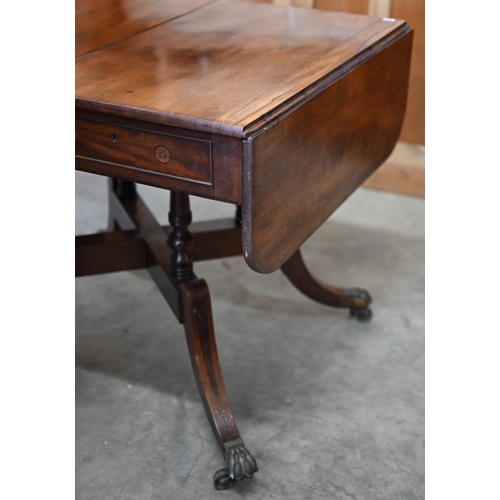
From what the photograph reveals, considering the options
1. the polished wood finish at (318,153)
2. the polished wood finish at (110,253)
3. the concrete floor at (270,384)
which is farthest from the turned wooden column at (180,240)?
the polished wood finish at (318,153)

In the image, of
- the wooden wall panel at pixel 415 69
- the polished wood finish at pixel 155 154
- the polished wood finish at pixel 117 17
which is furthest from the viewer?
the wooden wall panel at pixel 415 69

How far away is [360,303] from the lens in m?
1.93

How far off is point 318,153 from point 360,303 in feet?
2.36

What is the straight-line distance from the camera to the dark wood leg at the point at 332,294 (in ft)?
6.31

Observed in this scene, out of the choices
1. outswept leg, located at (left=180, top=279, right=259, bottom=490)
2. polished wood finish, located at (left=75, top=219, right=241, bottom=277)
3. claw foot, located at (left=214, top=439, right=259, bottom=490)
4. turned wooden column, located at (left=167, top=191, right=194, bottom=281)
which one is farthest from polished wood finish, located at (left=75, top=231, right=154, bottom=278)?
claw foot, located at (left=214, top=439, right=259, bottom=490)

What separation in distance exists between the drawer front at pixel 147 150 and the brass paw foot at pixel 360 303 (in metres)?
0.89

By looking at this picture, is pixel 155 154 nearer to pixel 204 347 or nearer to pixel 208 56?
pixel 208 56

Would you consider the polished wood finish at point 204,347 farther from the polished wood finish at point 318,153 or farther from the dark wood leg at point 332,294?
the dark wood leg at point 332,294

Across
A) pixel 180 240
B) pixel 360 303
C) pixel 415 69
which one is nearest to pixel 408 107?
pixel 415 69

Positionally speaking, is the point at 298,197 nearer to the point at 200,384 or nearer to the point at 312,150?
the point at 312,150
